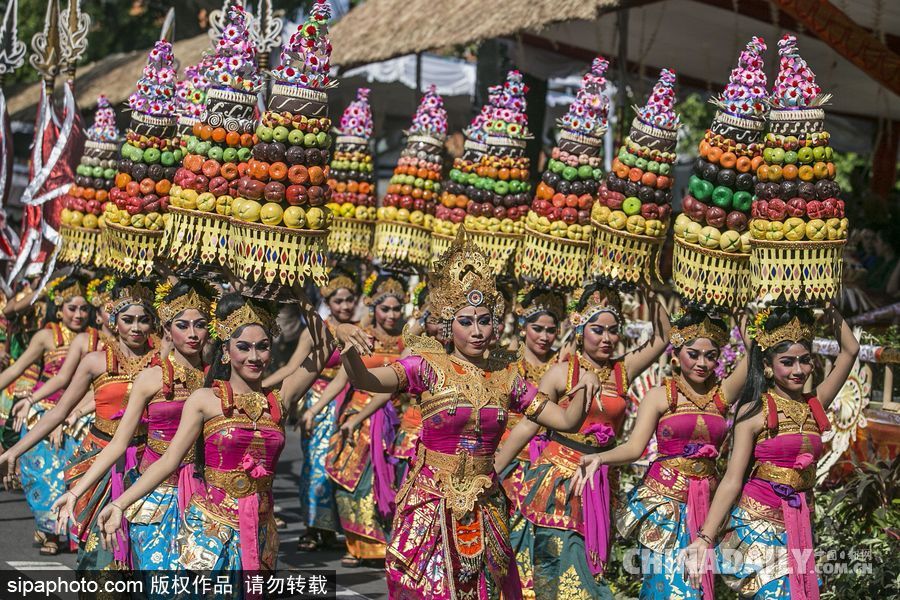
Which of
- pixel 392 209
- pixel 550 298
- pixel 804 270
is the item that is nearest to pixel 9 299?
pixel 392 209

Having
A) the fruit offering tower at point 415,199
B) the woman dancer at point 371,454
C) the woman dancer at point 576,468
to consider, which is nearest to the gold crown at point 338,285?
the woman dancer at point 371,454

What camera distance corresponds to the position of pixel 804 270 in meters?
6.07

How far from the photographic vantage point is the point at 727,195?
6387 mm

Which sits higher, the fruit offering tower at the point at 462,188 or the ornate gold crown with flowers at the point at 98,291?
the fruit offering tower at the point at 462,188

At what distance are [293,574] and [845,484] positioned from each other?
362cm

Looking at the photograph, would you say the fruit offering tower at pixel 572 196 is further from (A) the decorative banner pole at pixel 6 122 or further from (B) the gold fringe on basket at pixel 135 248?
(A) the decorative banner pole at pixel 6 122

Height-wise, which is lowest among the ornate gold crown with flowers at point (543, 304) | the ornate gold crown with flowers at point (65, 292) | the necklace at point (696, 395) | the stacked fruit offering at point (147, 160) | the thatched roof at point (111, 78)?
the necklace at point (696, 395)

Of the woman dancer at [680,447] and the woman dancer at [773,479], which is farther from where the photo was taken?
the woman dancer at [680,447]

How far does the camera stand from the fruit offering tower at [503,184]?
889cm

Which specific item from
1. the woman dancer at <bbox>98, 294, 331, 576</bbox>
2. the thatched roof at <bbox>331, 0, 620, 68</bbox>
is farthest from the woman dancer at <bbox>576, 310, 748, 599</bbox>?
the thatched roof at <bbox>331, 0, 620, 68</bbox>

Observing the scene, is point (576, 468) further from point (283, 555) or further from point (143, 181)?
point (283, 555)

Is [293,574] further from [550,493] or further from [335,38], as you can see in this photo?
[335,38]

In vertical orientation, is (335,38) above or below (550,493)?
above

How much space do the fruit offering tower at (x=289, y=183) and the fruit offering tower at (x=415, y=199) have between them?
12.5 feet
